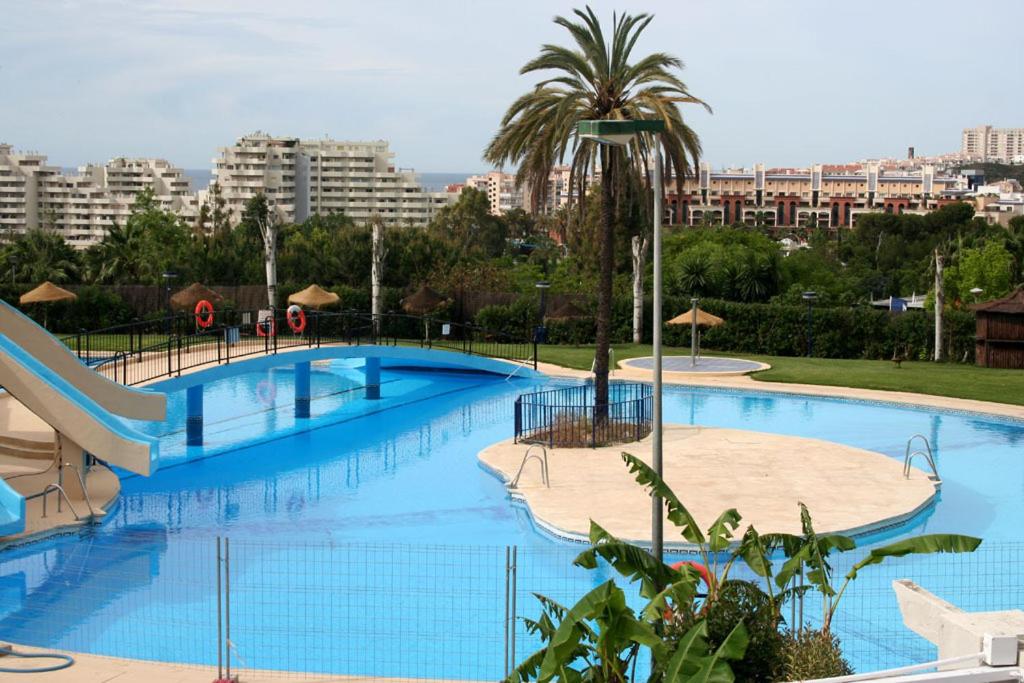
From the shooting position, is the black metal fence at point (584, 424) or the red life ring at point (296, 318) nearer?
the black metal fence at point (584, 424)

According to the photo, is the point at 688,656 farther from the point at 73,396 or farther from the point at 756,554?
the point at 73,396

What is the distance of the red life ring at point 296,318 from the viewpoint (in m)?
34.7

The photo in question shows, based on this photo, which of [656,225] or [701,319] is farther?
[701,319]

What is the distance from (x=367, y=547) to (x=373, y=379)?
16674mm

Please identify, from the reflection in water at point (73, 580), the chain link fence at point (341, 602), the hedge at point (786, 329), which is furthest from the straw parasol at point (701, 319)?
the reflection in water at point (73, 580)

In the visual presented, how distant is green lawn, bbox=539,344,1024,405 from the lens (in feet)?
117

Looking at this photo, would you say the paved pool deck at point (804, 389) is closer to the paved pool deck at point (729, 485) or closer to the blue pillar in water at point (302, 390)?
the paved pool deck at point (729, 485)

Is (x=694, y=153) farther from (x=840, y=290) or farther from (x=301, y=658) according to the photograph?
(x=840, y=290)

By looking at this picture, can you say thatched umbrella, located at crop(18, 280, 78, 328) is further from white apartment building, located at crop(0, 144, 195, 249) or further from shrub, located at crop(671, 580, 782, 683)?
white apartment building, located at crop(0, 144, 195, 249)

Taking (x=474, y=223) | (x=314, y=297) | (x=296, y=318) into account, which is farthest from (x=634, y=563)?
(x=474, y=223)

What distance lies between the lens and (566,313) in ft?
147

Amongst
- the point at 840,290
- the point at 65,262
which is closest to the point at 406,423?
the point at 65,262

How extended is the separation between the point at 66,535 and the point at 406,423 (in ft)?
41.8

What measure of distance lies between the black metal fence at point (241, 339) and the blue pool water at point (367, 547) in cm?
175
